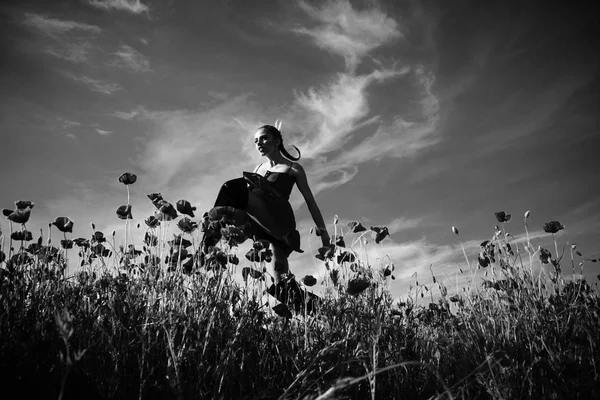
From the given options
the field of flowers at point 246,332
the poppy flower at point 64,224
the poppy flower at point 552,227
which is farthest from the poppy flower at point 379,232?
the poppy flower at point 64,224

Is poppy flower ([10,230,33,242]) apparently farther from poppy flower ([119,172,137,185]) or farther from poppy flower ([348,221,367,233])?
poppy flower ([348,221,367,233])

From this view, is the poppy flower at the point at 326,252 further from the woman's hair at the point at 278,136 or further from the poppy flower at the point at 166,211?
the woman's hair at the point at 278,136

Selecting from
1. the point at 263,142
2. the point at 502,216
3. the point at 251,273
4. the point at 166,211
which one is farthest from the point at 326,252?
the point at 263,142

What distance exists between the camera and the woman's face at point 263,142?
463cm

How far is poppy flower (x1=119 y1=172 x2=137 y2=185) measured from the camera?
3278 mm

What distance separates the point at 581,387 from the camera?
1.88m

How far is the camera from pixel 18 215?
2.78 metres

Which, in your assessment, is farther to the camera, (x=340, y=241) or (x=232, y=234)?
(x=340, y=241)

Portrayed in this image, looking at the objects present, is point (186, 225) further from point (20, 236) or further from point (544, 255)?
point (544, 255)

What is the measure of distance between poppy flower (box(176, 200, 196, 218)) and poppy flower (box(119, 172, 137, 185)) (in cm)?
67

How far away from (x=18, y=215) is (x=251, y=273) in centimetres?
181

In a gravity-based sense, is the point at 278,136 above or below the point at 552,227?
above

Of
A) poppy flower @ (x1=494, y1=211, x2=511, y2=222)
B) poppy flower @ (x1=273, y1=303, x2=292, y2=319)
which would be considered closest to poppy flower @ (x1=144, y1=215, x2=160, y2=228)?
poppy flower @ (x1=273, y1=303, x2=292, y2=319)

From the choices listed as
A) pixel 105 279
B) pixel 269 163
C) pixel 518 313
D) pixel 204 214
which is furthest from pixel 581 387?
pixel 269 163
